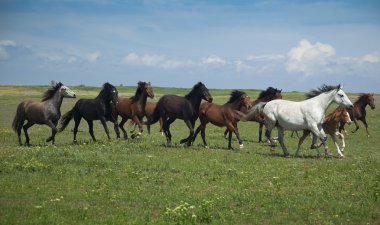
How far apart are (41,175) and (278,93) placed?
15.9 m

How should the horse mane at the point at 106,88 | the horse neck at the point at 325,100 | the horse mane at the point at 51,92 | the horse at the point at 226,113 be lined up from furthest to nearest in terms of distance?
the horse mane at the point at 106,88
the horse mane at the point at 51,92
the horse at the point at 226,113
the horse neck at the point at 325,100

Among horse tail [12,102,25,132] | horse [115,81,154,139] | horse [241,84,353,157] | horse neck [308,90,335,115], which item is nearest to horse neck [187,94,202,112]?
horse [115,81,154,139]

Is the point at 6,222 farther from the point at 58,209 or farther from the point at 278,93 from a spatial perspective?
the point at 278,93

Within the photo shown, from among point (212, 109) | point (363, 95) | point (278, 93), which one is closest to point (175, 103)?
point (212, 109)

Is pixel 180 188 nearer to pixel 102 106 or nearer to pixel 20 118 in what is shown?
pixel 102 106

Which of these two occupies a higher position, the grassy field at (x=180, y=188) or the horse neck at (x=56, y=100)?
the horse neck at (x=56, y=100)

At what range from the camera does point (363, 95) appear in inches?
1225

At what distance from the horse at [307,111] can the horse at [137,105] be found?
6938mm

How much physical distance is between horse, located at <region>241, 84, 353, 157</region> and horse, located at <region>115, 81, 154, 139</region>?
273 inches

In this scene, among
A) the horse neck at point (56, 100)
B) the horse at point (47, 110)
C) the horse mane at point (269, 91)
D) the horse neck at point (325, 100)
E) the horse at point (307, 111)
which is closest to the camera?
the horse at point (307, 111)

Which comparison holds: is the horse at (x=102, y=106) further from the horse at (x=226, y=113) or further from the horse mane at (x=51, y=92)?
the horse at (x=226, y=113)

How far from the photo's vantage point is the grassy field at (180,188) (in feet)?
30.1

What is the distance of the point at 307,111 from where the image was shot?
18234 mm

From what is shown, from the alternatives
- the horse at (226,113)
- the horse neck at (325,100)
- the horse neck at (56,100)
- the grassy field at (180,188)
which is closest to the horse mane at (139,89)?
the horse at (226,113)
